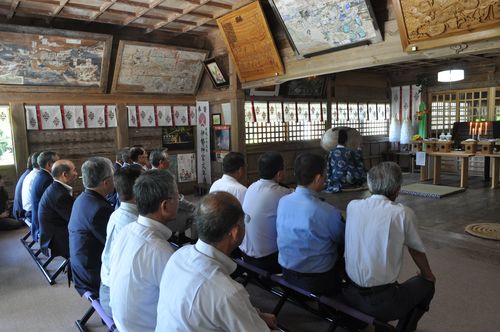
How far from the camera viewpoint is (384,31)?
4.53 meters

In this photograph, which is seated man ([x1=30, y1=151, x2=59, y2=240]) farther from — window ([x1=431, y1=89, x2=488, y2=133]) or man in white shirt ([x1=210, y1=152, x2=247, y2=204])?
window ([x1=431, y1=89, x2=488, y2=133])

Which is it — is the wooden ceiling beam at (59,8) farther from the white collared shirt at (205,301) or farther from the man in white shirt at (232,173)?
the white collared shirt at (205,301)

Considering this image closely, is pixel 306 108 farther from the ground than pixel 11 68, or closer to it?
closer to it

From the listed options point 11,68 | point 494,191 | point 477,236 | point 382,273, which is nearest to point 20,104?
point 11,68

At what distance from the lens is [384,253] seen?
1980mm

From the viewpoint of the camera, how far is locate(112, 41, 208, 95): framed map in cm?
684

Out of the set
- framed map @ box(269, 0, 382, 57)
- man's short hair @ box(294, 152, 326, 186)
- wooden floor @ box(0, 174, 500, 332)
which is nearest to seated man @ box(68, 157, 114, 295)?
wooden floor @ box(0, 174, 500, 332)

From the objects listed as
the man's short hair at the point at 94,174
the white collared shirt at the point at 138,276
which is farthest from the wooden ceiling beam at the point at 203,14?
the white collared shirt at the point at 138,276

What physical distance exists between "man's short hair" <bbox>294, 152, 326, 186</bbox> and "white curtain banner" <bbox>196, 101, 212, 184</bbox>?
568cm

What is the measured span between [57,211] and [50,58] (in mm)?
4001

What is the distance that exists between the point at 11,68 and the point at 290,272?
591 cm

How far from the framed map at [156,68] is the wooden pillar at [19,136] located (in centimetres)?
166

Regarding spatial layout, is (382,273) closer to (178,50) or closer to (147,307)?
(147,307)

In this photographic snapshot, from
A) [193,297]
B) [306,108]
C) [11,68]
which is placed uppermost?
[11,68]
